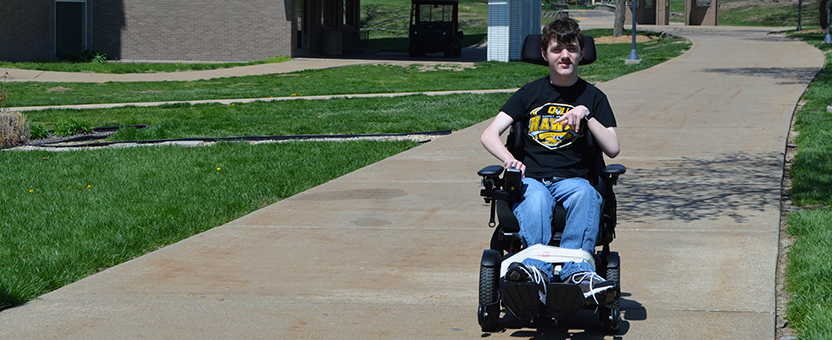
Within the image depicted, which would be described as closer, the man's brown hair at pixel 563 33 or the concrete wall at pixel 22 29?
the man's brown hair at pixel 563 33

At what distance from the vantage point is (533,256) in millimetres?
4121

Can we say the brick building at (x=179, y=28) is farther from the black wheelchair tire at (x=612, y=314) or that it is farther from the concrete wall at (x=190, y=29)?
the black wheelchair tire at (x=612, y=314)

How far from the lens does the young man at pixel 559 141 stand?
4.23m

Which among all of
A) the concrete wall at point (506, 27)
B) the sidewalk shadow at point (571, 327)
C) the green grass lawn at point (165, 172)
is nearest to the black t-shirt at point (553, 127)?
the sidewalk shadow at point (571, 327)

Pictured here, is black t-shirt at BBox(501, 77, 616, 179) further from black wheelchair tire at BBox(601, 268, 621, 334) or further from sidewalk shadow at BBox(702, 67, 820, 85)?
sidewalk shadow at BBox(702, 67, 820, 85)

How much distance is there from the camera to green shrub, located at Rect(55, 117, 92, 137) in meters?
12.4

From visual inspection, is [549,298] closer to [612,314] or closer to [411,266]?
[612,314]

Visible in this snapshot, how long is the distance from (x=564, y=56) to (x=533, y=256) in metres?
1.01

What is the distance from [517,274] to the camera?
3.87 metres

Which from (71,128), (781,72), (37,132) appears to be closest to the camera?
(37,132)

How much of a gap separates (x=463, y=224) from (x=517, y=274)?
278 centimetres

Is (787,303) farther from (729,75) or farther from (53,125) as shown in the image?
(729,75)

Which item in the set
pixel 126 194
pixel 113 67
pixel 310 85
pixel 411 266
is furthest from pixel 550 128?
pixel 113 67

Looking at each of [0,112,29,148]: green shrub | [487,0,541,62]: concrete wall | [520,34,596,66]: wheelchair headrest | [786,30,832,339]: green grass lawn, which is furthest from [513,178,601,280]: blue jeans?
Result: [487,0,541,62]: concrete wall
